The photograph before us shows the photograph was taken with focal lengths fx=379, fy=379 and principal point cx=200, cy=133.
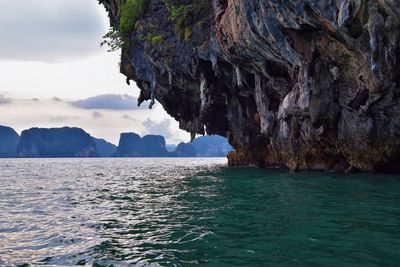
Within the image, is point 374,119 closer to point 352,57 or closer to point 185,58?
point 352,57

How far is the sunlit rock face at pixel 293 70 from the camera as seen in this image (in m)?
18.3

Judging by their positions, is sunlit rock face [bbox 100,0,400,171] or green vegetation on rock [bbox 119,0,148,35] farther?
green vegetation on rock [bbox 119,0,148,35]

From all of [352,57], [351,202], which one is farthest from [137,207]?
[352,57]

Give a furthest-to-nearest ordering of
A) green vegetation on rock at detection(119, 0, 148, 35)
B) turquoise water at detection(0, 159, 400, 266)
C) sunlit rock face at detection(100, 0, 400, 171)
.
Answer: green vegetation on rock at detection(119, 0, 148, 35) → sunlit rock face at detection(100, 0, 400, 171) → turquoise water at detection(0, 159, 400, 266)

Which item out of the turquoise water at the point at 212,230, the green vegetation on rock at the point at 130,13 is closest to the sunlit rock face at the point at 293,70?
the green vegetation on rock at the point at 130,13

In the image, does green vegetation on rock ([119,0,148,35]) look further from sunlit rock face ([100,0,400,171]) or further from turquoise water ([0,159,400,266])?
turquoise water ([0,159,400,266])

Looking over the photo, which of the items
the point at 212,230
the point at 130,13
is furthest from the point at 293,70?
the point at 130,13

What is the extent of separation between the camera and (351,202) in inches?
537

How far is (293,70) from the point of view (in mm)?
26875

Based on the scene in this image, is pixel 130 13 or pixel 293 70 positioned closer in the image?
pixel 293 70

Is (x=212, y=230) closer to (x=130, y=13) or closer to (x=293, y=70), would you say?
(x=293, y=70)

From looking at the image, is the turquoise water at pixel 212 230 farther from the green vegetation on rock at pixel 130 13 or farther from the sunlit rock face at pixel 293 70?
the green vegetation on rock at pixel 130 13

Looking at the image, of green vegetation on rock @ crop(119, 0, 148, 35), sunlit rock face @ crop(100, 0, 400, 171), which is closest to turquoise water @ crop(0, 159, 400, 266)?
sunlit rock face @ crop(100, 0, 400, 171)

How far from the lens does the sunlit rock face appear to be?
60.2ft
